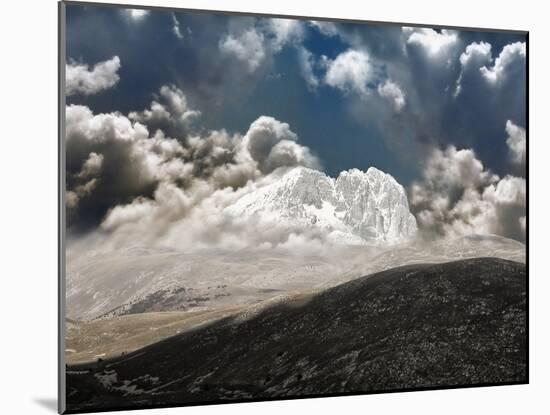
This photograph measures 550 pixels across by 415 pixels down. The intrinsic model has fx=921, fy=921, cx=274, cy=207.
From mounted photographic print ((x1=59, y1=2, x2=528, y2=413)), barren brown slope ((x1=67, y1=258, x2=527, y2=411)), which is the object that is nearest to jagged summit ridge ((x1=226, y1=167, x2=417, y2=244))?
mounted photographic print ((x1=59, y1=2, x2=528, y2=413))

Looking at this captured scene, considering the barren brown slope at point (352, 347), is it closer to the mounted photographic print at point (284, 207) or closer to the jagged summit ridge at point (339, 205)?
the mounted photographic print at point (284, 207)

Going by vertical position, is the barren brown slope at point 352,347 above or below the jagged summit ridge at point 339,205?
below

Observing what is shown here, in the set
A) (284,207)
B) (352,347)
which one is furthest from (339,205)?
(352,347)

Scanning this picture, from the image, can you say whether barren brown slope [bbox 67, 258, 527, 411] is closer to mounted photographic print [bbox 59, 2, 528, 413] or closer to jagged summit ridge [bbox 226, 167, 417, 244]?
mounted photographic print [bbox 59, 2, 528, 413]

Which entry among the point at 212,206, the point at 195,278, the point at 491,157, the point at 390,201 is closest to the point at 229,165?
the point at 212,206

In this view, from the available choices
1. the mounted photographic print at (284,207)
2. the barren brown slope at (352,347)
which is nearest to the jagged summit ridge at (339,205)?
the mounted photographic print at (284,207)
